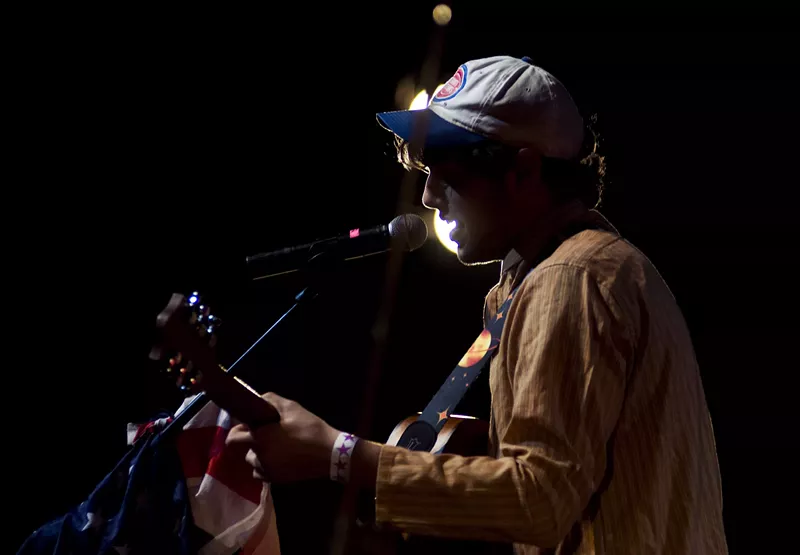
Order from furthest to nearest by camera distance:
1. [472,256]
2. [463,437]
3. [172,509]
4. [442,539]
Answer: [172,509] → [472,256] → [463,437] → [442,539]

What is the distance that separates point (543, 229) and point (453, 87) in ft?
1.34

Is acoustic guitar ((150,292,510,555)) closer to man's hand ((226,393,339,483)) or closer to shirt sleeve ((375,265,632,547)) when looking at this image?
man's hand ((226,393,339,483))

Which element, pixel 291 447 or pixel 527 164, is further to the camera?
pixel 527 164

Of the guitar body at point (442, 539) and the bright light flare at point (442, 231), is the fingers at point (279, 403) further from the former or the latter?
the bright light flare at point (442, 231)

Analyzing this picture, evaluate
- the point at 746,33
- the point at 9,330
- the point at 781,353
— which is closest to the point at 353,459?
the point at 9,330

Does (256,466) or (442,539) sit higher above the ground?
(256,466)

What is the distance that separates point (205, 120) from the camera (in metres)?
3.78

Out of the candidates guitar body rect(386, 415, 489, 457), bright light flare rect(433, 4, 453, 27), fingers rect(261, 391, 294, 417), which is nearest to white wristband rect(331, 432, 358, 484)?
fingers rect(261, 391, 294, 417)

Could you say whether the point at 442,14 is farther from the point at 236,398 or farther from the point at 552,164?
the point at 236,398

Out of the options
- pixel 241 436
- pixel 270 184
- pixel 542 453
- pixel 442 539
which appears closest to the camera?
pixel 542 453

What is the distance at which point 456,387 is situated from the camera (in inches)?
75.2

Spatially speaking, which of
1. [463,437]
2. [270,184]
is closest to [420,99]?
[270,184]

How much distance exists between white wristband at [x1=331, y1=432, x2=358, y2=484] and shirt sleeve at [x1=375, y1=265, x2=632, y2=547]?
69mm

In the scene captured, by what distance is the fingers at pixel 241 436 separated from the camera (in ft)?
5.24
